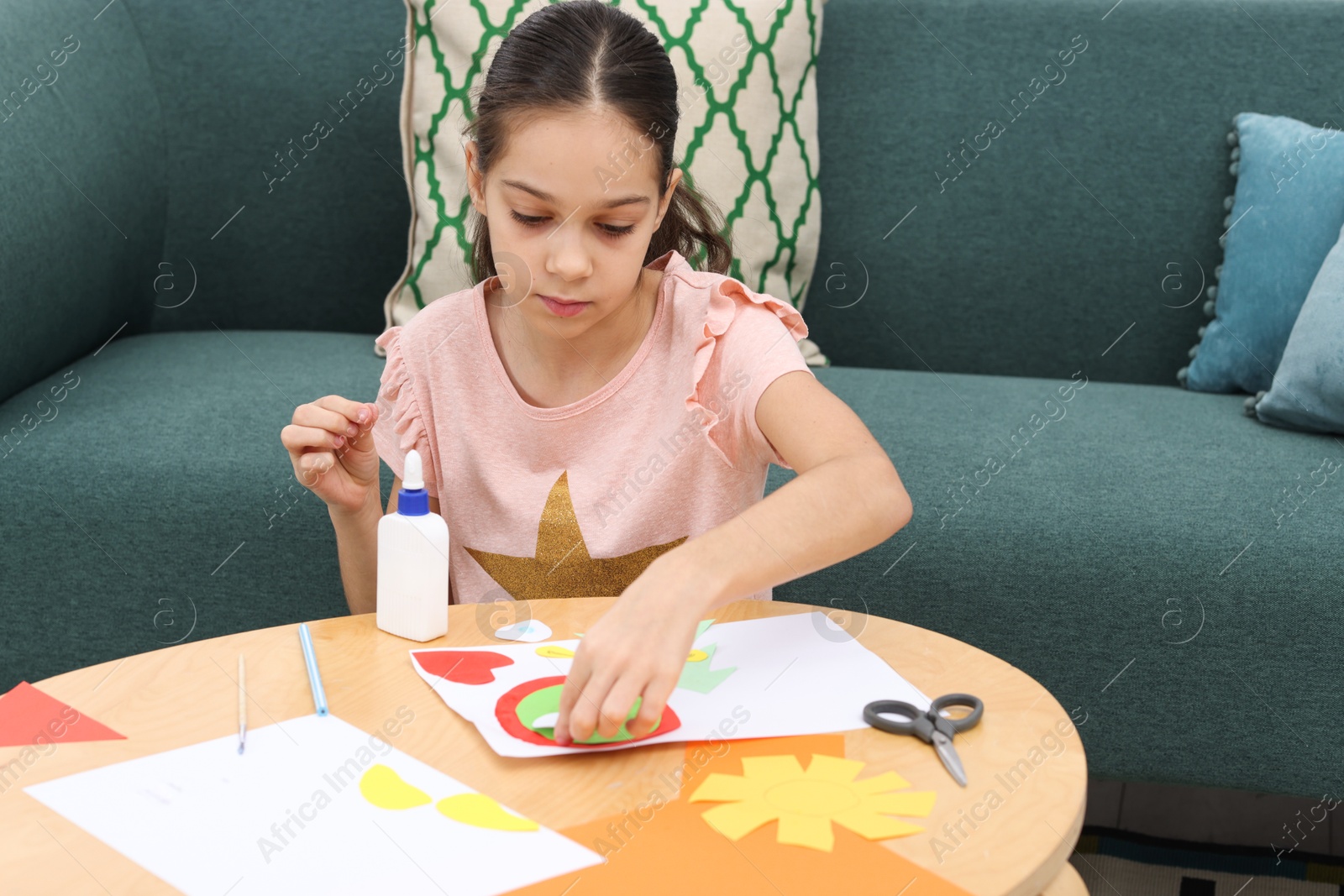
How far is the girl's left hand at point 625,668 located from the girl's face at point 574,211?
1.10 feet

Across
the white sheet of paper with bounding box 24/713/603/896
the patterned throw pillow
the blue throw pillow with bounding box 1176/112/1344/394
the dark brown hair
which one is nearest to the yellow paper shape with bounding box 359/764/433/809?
the white sheet of paper with bounding box 24/713/603/896

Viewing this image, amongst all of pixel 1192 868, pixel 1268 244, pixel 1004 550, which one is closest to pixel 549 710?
pixel 1004 550

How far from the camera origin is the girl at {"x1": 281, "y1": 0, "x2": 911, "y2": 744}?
847 millimetres

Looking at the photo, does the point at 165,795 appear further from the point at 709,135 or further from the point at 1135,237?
the point at 1135,237

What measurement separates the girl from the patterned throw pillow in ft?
1.41

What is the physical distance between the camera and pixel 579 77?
929 millimetres

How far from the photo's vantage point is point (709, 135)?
162cm

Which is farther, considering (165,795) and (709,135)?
(709,135)

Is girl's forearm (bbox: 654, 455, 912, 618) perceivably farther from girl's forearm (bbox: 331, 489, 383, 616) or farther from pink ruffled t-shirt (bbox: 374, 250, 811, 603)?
girl's forearm (bbox: 331, 489, 383, 616)

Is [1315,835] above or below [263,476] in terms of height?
below

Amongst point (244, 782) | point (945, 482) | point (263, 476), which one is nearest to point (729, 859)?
point (244, 782)

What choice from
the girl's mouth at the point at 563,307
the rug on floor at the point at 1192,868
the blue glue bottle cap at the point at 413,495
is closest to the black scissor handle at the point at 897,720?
the blue glue bottle cap at the point at 413,495

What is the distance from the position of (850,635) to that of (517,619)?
0.23 meters

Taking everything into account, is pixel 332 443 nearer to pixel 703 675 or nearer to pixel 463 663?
pixel 463 663
